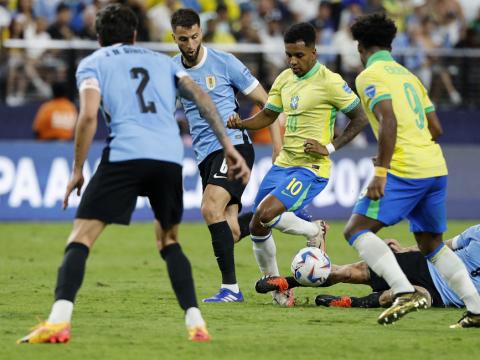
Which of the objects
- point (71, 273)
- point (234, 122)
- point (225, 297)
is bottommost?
point (225, 297)

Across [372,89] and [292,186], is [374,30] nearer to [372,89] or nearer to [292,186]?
[372,89]

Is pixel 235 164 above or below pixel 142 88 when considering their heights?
below

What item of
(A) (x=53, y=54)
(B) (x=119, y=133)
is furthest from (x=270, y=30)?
(B) (x=119, y=133)

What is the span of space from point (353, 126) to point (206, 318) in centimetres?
252

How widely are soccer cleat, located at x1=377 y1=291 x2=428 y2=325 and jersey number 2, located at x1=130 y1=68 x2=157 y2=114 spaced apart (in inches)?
87.2

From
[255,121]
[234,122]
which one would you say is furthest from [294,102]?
[234,122]

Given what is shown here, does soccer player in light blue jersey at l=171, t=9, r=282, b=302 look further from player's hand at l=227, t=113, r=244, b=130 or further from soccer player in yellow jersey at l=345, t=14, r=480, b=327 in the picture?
soccer player in yellow jersey at l=345, t=14, r=480, b=327

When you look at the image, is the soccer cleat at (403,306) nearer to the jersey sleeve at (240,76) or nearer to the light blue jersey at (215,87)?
the light blue jersey at (215,87)


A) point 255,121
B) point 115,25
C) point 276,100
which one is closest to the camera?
point 115,25

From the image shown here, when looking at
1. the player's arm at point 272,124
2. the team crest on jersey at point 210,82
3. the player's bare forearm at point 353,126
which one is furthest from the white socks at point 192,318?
the team crest on jersey at point 210,82

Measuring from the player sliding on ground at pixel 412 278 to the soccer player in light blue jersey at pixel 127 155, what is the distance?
247cm

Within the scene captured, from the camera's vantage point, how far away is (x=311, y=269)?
374 inches

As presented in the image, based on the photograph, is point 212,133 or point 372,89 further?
point 212,133

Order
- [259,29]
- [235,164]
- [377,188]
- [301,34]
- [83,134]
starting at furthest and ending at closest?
[259,29], [301,34], [377,188], [235,164], [83,134]
